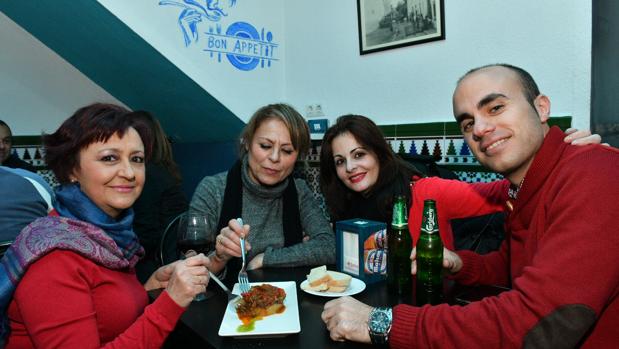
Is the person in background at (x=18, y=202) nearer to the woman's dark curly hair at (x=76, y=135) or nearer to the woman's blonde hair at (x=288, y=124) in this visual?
the woman's dark curly hair at (x=76, y=135)

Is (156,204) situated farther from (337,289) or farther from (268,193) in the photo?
(337,289)

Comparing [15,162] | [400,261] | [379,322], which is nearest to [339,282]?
[400,261]

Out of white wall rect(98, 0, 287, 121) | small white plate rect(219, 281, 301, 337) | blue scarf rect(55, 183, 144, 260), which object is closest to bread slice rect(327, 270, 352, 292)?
small white plate rect(219, 281, 301, 337)

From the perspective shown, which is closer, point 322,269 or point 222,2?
point 322,269

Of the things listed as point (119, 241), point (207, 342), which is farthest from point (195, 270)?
point (119, 241)

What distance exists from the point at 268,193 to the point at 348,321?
1.08 metres

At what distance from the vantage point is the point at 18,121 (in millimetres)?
4059

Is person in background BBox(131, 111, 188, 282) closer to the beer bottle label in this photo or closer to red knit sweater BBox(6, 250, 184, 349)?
red knit sweater BBox(6, 250, 184, 349)

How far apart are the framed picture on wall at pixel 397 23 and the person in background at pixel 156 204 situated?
62.7 inches

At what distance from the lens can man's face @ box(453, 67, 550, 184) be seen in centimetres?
116

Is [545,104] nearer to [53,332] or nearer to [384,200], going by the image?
[384,200]

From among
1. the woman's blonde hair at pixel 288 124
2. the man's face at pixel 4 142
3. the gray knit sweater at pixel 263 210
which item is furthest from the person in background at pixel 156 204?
the man's face at pixel 4 142

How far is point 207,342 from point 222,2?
2973mm

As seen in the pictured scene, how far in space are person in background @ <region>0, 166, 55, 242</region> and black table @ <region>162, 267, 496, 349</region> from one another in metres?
0.50
